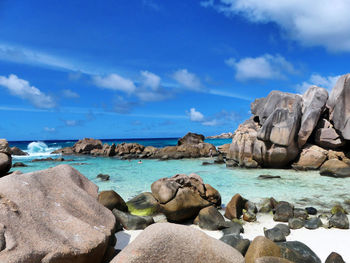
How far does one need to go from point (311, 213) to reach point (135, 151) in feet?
106

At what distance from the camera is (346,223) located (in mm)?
7355

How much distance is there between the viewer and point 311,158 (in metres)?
21.0

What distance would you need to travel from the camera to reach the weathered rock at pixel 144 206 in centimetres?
862

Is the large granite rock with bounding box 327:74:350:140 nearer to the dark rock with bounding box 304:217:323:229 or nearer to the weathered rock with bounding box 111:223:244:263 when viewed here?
the dark rock with bounding box 304:217:323:229

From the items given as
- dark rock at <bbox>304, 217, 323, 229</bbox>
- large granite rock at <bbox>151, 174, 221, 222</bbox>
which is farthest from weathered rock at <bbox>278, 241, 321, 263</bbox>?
large granite rock at <bbox>151, 174, 221, 222</bbox>

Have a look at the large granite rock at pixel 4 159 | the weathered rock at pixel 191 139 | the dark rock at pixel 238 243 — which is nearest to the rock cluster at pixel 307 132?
the dark rock at pixel 238 243

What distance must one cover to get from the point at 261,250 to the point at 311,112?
19.4 metres

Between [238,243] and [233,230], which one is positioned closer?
[238,243]

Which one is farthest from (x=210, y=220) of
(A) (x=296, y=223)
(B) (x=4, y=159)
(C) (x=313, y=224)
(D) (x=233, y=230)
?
(B) (x=4, y=159)

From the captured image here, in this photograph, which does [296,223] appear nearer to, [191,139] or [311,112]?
[311,112]

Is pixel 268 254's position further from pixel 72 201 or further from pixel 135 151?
pixel 135 151

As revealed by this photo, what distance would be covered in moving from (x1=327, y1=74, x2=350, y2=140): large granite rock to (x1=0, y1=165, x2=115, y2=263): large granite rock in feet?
67.3

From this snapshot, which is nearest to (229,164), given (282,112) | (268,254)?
(282,112)

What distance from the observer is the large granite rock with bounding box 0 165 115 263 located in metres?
3.49
